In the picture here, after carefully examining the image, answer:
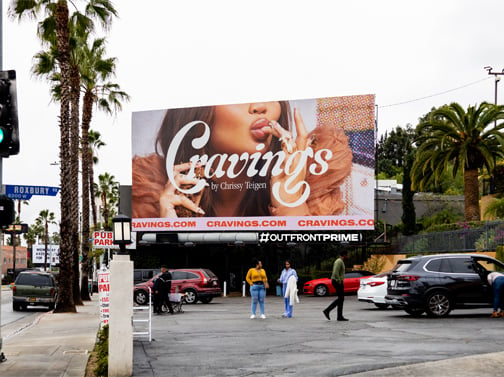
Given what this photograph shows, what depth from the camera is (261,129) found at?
4897 cm

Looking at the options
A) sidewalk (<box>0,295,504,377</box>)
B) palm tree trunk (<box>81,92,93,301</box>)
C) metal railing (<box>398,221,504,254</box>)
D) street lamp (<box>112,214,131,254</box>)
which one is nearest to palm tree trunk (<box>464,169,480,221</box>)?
metal railing (<box>398,221,504,254</box>)

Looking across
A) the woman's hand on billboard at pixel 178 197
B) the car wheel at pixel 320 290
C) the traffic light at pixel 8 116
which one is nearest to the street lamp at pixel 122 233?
the traffic light at pixel 8 116

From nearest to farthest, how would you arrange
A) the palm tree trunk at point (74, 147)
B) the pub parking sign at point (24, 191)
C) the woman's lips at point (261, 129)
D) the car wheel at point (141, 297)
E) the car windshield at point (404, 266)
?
the pub parking sign at point (24, 191) < the car windshield at point (404, 266) < the palm tree trunk at point (74, 147) < the car wheel at point (141, 297) < the woman's lips at point (261, 129)

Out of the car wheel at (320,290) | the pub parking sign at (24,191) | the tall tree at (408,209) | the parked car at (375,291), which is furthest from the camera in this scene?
the tall tree at (408,209)

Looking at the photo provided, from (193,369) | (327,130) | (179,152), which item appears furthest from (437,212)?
(193,369)

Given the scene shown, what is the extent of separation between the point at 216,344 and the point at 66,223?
1537cm

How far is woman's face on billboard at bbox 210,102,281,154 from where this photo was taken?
48781 millimetres

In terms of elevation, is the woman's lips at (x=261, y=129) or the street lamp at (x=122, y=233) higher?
the woman's lips at (x=261, y=129)

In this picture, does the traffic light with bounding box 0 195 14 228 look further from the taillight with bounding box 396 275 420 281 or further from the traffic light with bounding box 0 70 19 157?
the taillight with bounding box 396 275 420 281

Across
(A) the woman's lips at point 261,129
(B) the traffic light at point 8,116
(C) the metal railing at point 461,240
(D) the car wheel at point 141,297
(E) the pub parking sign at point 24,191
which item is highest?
(A) the woman's lips at point 261,129

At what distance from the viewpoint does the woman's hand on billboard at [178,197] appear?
50594mm

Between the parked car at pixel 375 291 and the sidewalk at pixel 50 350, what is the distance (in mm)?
8808

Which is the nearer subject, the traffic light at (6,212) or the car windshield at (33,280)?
the traffic light at (6,212)

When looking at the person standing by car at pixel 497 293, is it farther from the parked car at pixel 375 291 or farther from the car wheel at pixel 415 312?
the parked car at pixel 375 291
